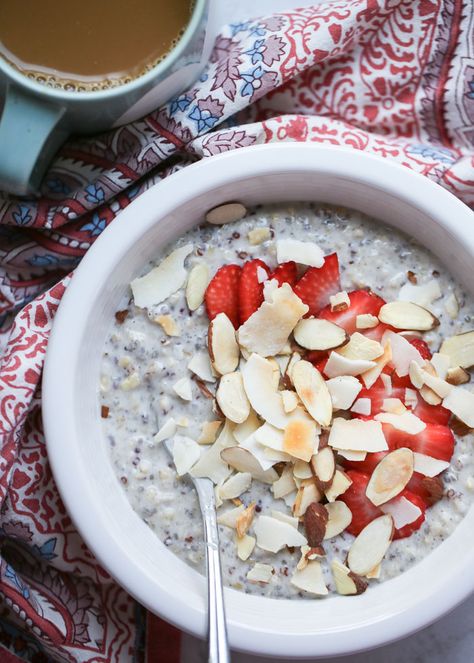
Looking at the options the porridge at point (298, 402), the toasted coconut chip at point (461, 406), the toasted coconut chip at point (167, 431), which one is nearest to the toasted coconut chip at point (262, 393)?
the porridge at point (298, 402)

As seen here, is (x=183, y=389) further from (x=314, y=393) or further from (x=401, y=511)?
(x=401, y=511)

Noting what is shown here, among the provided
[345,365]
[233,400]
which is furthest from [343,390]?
[233,400]

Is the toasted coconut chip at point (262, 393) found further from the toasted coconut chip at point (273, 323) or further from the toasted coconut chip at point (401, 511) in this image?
the toasted coconut chip at point (401, 511)

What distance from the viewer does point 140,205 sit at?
116 centimetres

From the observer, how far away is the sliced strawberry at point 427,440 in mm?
1162

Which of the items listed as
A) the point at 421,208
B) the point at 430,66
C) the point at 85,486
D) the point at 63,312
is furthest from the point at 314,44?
the point at 85,486

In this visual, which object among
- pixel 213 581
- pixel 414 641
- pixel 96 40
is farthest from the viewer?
pixel 414 641

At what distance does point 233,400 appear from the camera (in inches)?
45.5

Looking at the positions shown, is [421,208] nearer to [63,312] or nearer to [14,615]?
[63,312]

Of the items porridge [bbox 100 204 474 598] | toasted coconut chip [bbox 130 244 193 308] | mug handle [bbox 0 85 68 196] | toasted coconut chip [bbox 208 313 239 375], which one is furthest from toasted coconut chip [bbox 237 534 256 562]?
mug handle [bbox 0 85 68 196]

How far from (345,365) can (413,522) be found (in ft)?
0.70

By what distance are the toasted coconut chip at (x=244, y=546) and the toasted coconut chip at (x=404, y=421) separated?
0.22 metres

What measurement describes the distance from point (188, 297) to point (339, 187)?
236 mm

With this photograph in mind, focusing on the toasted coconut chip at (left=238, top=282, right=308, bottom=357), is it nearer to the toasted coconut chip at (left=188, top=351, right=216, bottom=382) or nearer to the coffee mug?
the toasted coconut chip at (left=188, top=351, right=216, bottom=382)
